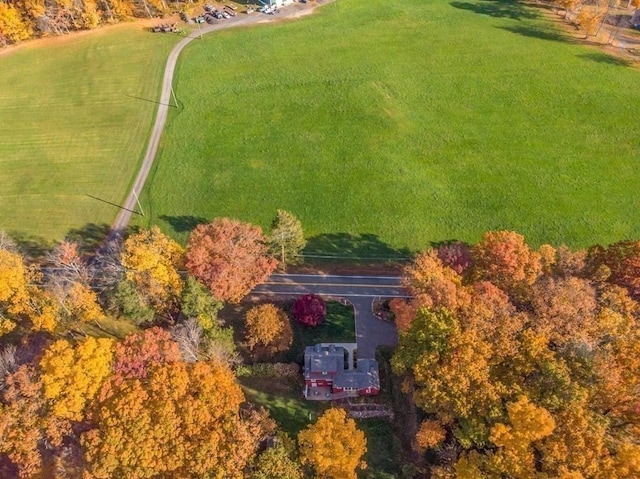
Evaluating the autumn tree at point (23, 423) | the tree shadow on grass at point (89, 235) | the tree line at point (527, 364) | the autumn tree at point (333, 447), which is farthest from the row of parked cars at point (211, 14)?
the autumn tree at point (333, 447)

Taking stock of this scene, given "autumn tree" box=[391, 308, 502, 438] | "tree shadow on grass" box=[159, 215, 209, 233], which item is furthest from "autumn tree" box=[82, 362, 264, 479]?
"tree shadow on grass" box=[159, 215, 209, 233]

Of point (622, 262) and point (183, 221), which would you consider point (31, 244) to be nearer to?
point (183, 221)

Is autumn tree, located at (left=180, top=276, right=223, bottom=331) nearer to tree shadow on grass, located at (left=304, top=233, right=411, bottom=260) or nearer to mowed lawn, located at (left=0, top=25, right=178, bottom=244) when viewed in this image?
tree shadow on grass, located at (left=304, top=233, right=411, bottom=260)

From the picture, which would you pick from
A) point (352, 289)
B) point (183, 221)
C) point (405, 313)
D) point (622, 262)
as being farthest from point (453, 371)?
point (183, 221)

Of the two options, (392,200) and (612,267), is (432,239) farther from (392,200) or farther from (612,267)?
(612,267)

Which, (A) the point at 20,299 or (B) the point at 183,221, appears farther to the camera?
(B) the point at 183,221

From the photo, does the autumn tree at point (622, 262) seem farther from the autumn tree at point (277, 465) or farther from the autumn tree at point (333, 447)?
the autumn tree at point (277, 465)

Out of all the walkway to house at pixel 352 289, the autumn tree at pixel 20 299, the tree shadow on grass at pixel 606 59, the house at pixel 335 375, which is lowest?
the house at pixel 335 375
